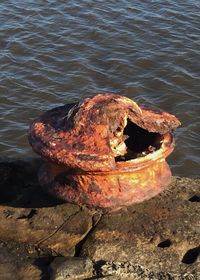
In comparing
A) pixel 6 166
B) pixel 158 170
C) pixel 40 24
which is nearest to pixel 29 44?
pixel 40 24

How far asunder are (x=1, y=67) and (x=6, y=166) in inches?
195

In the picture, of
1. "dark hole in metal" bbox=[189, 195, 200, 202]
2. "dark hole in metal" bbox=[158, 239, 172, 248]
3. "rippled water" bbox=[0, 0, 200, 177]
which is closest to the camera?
"dark hole in metal" bbox=[158, 239, 172, 248]

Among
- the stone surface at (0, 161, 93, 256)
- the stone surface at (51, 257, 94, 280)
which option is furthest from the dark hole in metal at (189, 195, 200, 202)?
the stone surface at (51, 257, 94, 280)

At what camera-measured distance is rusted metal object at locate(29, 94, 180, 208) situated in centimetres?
352

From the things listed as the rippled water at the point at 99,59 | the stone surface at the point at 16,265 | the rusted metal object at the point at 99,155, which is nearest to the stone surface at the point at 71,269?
the stone surface at the point at 16,265

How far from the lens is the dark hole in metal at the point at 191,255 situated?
3.55m

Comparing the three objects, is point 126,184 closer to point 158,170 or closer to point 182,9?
point 158,170

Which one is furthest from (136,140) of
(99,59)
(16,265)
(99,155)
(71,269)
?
(99,59)

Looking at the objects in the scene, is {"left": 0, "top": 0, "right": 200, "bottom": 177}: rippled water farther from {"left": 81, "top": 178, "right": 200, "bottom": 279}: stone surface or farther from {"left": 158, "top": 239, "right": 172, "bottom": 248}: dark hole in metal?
{"left": 158, "top": 239, "right": 172, "bottom": 248}: dark hole in metal

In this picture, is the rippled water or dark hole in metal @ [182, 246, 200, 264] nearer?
dark hole in metal @ [182, 246, 200, 264]

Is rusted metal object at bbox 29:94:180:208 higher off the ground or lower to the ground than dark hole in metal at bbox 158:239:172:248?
higher

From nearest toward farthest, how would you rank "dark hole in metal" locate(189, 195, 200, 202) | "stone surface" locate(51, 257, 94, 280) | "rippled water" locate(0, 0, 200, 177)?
"stone surface" locate(51, 257, 94, 280) < "dark hole in metal" locate(189, 195, 200, 202) < "rippled water" locate(0, 0, 200, 177)

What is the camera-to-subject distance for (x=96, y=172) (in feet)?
11.6

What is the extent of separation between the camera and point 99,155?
346cm
